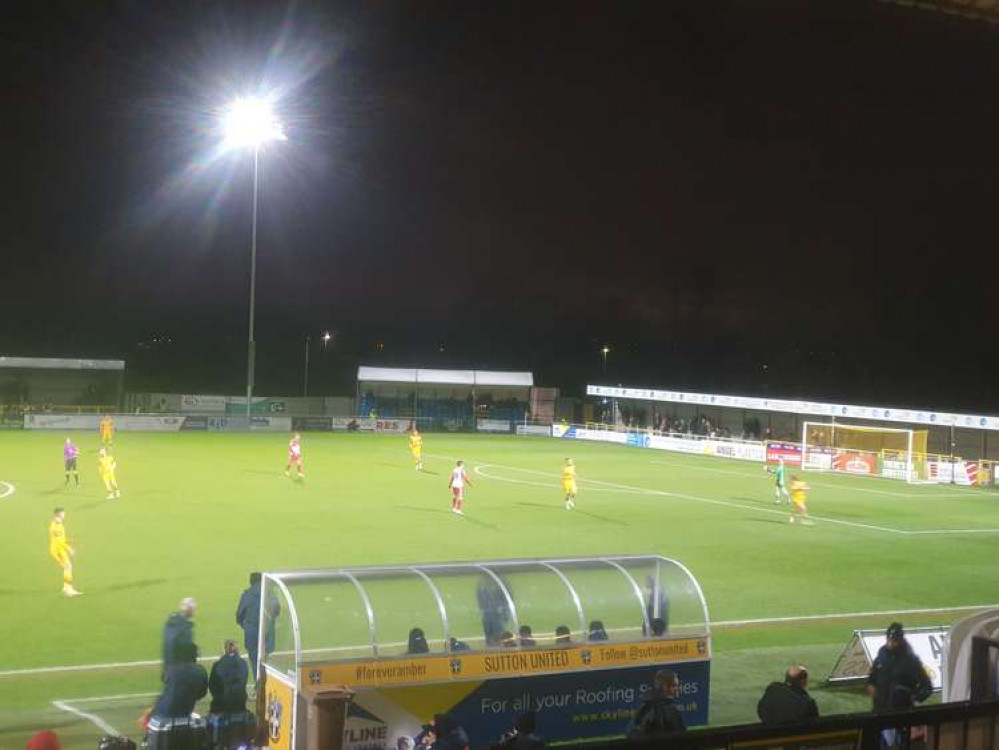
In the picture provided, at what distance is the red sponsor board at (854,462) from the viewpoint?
179ft

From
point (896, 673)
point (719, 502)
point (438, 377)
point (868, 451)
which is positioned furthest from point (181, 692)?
point (438, 377)

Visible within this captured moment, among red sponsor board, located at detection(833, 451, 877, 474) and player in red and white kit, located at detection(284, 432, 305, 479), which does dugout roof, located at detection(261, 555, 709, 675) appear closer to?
player in red and white kit, located at detection(284, 432, 305, 479)

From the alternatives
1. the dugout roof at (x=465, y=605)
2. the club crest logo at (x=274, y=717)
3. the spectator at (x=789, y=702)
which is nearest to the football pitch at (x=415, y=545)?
the dugout roof at (x=465, y=605)

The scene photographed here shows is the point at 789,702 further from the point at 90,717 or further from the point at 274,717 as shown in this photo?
the point at 90,717

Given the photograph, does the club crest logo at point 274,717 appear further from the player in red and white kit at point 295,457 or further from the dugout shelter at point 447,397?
the dugout shelter at point 447,397

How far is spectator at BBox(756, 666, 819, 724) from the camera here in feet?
29.5

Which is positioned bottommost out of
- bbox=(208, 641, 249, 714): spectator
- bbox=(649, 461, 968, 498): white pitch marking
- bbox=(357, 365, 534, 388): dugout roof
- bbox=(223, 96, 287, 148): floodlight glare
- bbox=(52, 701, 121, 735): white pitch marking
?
bbox=(52, 701, 121, 735): white pitch marking

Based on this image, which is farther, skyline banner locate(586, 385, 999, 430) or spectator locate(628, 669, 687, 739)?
skyline banner locate(586, 385, 999, 430)

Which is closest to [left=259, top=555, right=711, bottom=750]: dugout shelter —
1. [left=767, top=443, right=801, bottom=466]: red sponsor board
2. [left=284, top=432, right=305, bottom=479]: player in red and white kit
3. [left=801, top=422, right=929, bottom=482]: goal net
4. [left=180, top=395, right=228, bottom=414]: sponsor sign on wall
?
[left=284, top=432, right=305, bottom=479]: player in red and white kit

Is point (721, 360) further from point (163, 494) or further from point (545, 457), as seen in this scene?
point (163, 494)

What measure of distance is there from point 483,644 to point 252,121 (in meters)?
22.5

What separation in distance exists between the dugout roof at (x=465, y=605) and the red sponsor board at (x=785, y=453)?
4774 cm

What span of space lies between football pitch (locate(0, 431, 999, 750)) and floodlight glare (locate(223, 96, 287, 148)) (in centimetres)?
1125

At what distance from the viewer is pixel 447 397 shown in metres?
90.2
